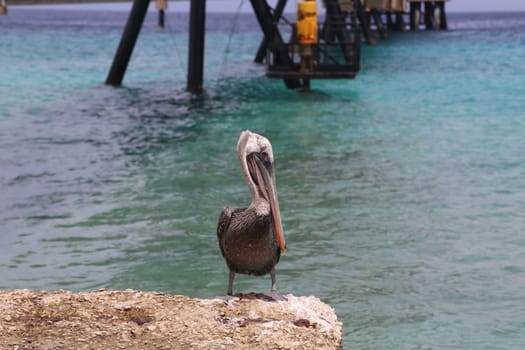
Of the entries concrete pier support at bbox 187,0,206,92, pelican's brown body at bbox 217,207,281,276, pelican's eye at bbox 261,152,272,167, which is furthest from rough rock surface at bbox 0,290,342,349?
concrete pier support at bbox 187,0,206,92

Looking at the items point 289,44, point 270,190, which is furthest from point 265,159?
point 289,44

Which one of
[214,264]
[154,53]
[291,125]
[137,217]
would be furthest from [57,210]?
[154,53]

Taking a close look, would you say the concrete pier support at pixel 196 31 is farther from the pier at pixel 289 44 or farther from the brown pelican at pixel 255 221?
the brown pelican at pixel 255 221

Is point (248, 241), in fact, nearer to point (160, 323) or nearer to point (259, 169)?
point (259, 169)

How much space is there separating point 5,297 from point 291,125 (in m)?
14.0

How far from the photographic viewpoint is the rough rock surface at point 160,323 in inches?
198

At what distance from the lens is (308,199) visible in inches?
478

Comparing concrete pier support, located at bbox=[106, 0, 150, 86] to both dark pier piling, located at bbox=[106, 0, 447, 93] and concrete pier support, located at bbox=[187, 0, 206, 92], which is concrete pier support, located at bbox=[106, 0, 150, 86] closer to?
dark pier piling, located at bbox=[106, 0, 447, 93]

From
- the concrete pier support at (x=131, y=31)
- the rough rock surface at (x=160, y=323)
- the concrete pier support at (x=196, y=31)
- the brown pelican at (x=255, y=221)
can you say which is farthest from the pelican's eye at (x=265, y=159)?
the concrete pier support at (x=131, y=31)

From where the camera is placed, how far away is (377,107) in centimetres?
2302

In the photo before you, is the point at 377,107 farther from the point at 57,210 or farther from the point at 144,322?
the point at 144,322

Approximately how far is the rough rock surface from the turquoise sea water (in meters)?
1.97

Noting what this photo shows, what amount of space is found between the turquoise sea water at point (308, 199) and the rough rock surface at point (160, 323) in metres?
1.97

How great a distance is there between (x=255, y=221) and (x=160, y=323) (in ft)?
2.88
